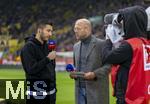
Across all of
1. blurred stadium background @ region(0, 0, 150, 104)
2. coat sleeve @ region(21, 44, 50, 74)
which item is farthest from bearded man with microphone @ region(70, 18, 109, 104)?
blurred stadium background @ region(0, 0, 150, 104)

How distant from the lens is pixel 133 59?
510 centimetres

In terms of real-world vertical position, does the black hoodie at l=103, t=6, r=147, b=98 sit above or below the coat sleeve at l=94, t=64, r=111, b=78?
above

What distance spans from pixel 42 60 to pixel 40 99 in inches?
24.5

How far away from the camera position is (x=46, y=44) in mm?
7148

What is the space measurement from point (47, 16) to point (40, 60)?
3266 centimetres

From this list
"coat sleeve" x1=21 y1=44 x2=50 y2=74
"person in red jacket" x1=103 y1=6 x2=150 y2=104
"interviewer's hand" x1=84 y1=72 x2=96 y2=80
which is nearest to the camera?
"person in red jacket" x1=103 y1=6 x2=150 y2=104

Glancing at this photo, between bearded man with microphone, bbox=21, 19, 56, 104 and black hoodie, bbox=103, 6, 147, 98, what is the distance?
1819 millimetres

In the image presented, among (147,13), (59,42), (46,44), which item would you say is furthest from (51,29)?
(59,42)

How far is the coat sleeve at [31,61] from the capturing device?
22.5 feet

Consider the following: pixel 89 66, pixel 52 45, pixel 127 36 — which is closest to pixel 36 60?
pixel 52 45

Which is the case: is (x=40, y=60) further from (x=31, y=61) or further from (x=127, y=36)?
(x=127, y=36)

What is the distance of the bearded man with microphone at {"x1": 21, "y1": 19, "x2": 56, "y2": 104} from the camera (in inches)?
273

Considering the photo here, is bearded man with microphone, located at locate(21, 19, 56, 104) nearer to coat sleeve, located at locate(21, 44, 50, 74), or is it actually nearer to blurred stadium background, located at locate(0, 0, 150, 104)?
coat sleeve, located at locate(21, 44, 50, 74)

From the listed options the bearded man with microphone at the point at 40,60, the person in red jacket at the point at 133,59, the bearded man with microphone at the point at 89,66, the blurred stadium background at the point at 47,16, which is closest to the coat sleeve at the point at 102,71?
the bearded man with microphone at the point at 89,66
